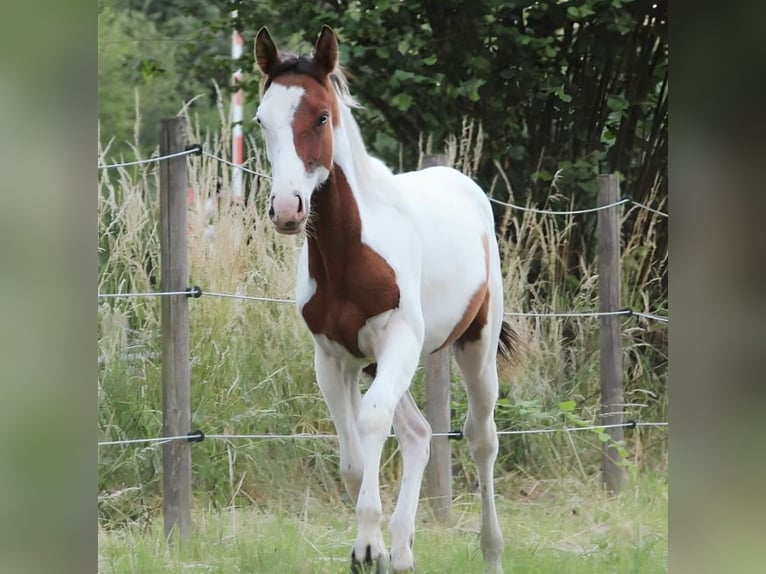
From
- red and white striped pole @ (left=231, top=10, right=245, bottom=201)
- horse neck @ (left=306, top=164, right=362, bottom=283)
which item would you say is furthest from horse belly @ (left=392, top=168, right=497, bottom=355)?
red and white striped pole @ (left=231, top=10, right=245, bottom=201)

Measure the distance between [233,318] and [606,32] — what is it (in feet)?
6.41

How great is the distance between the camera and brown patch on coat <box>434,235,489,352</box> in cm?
371

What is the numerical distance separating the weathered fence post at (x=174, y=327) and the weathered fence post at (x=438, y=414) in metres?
0.97

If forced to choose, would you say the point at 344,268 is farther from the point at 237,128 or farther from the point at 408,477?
the point at 237,128

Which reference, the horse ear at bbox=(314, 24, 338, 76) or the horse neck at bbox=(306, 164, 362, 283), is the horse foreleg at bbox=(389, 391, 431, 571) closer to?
the horse neck at bbox=(306, 164, 362, 283)

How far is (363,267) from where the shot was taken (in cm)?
328

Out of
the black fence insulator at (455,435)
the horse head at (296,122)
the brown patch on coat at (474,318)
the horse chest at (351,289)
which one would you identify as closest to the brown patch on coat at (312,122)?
the horse head at (296,122)

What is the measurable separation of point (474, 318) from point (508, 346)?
33 centimetres

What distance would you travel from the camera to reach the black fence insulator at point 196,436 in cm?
409

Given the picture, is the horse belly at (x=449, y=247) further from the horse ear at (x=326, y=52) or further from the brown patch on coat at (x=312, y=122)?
the horse ear at (x=326, y=52)

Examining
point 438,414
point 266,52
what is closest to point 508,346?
point 438,414

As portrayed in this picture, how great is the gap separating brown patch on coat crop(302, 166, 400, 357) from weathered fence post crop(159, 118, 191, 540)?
0.96m
